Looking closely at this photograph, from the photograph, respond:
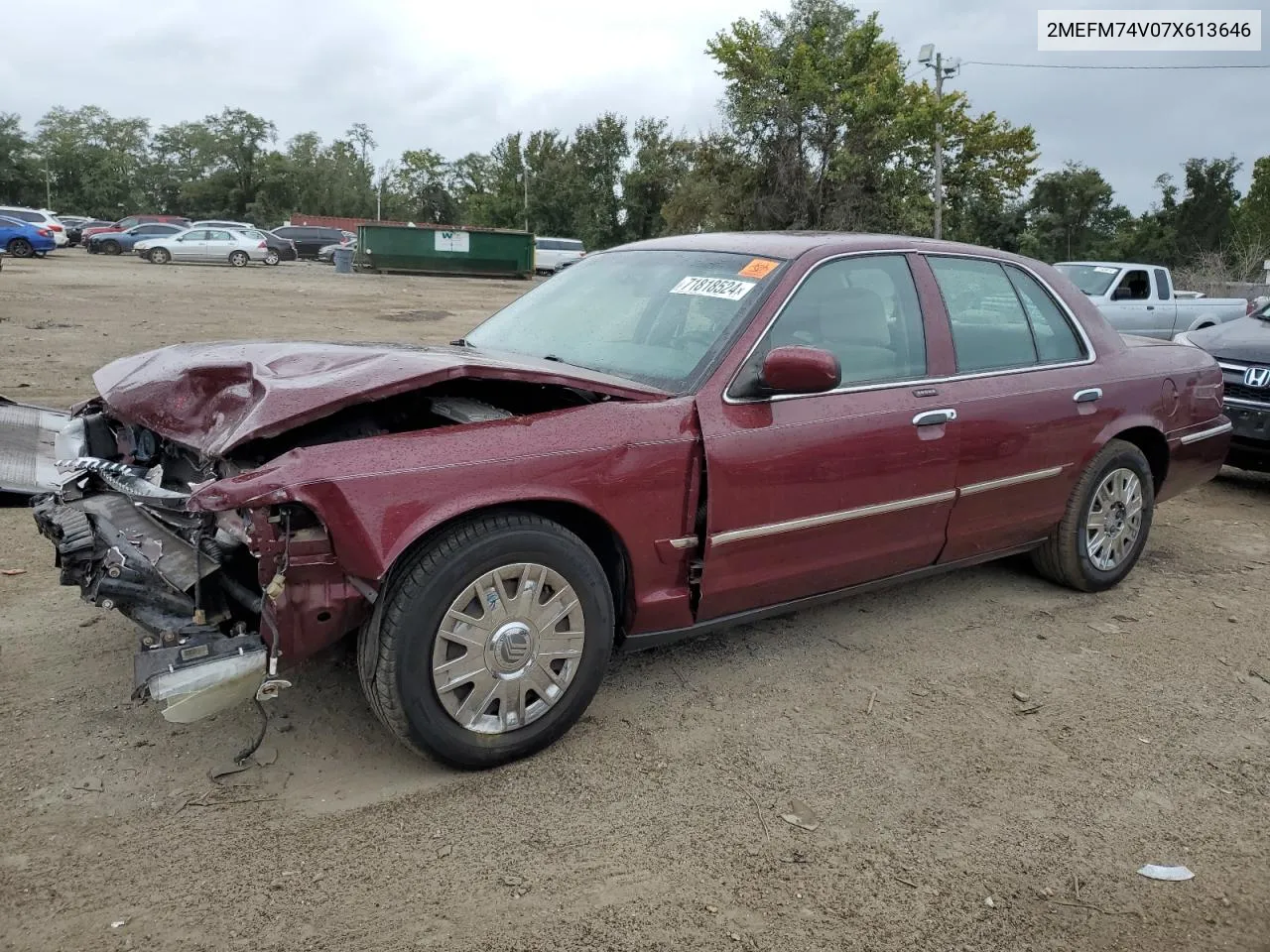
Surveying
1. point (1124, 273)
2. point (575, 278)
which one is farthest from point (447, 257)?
point (575, 278)

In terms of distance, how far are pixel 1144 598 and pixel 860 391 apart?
7.38 ft

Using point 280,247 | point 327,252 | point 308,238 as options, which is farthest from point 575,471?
point 308,238

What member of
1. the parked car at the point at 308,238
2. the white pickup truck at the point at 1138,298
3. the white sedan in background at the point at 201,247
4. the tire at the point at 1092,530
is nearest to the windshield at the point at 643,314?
the tire at the point at 1092,530

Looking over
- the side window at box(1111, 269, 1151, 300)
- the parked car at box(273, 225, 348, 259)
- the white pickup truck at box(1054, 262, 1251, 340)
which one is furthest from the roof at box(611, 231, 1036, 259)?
the parked car at box(273, 225, 348, 259)

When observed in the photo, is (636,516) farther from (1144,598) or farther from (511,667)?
(1144,598)

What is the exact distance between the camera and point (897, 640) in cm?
426

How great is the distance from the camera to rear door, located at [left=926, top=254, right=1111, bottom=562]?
4.12m

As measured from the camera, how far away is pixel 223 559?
287 centimetres

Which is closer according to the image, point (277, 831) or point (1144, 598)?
point (277, 831)

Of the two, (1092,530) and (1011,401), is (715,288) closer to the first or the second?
(1011,401)

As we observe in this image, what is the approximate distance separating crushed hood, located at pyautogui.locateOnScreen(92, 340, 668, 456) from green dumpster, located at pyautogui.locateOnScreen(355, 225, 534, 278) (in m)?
32.7

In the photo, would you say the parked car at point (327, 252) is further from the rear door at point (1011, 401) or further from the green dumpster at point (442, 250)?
the rear door at point (1011, 401)

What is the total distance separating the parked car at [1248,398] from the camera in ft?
22.0

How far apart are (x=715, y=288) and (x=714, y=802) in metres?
1.89
